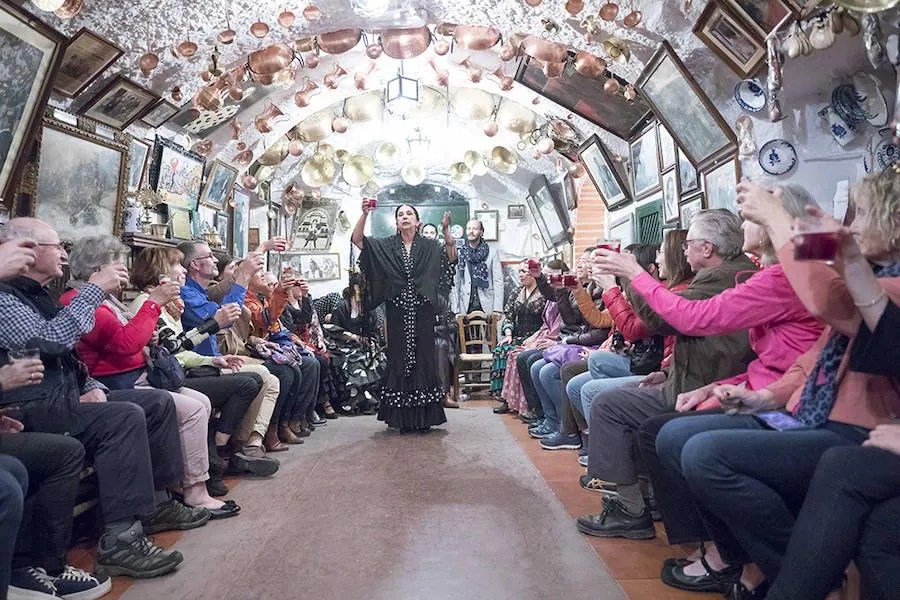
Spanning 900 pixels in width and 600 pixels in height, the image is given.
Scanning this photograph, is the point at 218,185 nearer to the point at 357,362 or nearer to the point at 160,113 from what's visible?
the point at 160,113

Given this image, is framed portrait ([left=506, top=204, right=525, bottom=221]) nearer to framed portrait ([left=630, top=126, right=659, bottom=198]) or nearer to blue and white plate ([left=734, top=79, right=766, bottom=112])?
framed portrait ([left=630, top=126, right=659, bottom=198])

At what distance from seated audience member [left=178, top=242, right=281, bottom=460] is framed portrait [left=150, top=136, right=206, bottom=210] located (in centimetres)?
209

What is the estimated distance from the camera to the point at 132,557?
259 cm

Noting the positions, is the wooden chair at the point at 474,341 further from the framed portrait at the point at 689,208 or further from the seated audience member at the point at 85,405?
the seated audience member at the point at 85,405

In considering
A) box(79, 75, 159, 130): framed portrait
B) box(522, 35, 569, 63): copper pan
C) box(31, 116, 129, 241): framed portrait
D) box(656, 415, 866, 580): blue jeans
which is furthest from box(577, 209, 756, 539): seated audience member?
box(79, 75, 159, 130): framed portrait

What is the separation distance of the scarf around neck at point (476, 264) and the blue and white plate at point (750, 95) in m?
5.08

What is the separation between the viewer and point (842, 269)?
5.36ft

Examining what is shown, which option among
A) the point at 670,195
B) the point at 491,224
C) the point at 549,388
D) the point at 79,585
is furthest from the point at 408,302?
the point at 491,224

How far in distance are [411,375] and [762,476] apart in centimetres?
372

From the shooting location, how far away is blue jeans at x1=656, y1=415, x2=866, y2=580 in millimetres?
1849

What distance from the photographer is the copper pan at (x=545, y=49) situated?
567 cm

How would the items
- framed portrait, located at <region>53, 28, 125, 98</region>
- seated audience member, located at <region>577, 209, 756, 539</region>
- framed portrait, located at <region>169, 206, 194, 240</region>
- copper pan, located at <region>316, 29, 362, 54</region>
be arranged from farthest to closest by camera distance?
framed portrait, located at <region>169, 206, 194, 240</region> → copper pan, located at <region>316, 29, 362, 54</region> → framed portrait, located at <region>53, 28, 125, 98</region> → seated audience member, located at <region>577, 209, 756, 539</region>

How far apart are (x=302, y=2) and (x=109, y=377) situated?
3.41 meters

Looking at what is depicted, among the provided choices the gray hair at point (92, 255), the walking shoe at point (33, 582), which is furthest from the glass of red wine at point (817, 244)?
the gray hair at point (92, 255)
